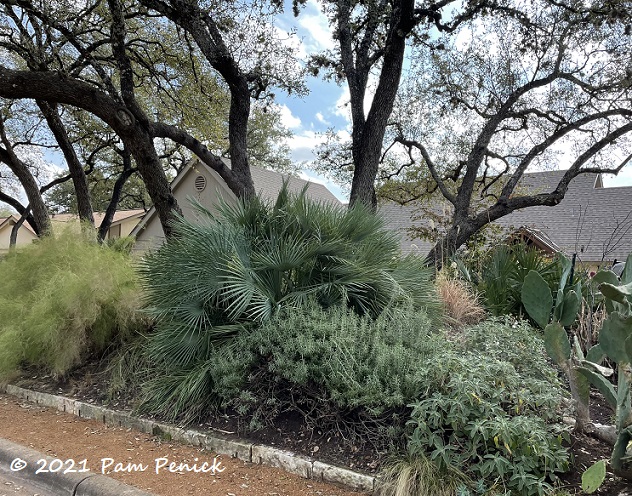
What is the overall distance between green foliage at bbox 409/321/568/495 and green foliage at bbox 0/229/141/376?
356cm

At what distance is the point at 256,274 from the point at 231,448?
1484 mm

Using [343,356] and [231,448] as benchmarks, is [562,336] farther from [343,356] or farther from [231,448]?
Answer: [231,448]

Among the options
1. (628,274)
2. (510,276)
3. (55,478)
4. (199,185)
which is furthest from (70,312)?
(199,185)

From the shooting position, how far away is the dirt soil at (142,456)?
2.92 metres

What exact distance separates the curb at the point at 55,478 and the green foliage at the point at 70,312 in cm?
140

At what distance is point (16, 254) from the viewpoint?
21.2ft

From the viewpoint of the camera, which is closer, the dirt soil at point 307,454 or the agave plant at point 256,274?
the dirt soil at point 307,454

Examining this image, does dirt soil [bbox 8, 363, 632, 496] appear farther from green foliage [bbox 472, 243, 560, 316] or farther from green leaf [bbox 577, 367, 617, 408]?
green foliage [bbox 472, 243, 560, 316]

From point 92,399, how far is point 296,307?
2.54m

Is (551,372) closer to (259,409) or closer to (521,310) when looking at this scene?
(259,409)

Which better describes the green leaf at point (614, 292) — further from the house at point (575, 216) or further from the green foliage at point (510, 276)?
the house at point (575, 216)

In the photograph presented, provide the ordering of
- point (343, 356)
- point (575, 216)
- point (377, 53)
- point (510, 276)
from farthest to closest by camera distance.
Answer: point (575, 216)
point (377, 53)
point (510, 276)
point (343, 356)

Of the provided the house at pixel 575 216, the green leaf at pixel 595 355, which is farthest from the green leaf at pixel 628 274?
the house at pixel 575 216

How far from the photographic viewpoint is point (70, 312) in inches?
191
